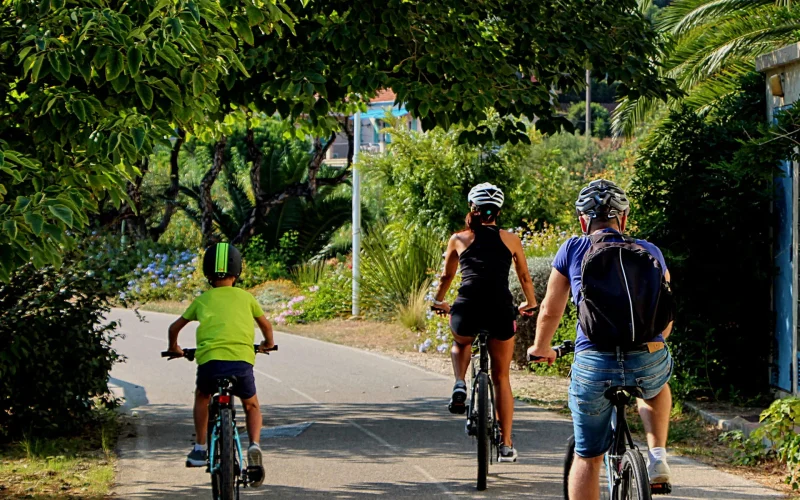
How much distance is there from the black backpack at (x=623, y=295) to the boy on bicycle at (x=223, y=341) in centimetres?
225

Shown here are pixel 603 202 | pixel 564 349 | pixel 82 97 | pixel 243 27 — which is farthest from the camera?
pixel 243 27

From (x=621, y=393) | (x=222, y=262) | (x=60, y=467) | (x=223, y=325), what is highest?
(x=222, y=262)

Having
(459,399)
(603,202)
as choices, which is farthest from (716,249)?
(603,202)

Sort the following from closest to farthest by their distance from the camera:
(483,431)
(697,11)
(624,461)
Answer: (624,461) → (483,431) → (697,11)

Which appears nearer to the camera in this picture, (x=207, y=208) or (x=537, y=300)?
(x=537, y=300)

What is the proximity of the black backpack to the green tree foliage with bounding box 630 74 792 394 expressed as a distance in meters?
5.85

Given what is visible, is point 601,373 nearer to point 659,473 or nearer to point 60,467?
point 659,473

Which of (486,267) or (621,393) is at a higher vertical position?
(486,267)

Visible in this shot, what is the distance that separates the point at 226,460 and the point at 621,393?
90.7 inches

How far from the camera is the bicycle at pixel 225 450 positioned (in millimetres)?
6082

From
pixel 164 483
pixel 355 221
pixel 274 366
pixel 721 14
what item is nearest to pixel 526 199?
pixel 355 221

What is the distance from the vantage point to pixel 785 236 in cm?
1028

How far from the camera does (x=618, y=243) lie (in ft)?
16.1

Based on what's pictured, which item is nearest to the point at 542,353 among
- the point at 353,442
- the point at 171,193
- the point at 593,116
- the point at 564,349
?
the point at 564,349
